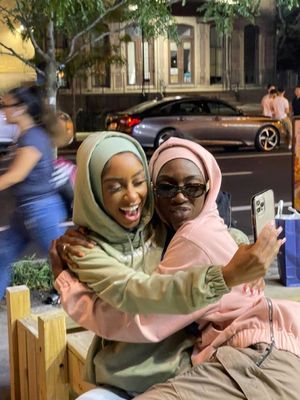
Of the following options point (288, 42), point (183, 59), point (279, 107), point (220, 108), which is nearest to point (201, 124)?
point (220, 108)

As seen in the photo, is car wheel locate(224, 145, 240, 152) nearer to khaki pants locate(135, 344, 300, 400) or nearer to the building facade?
the building facade

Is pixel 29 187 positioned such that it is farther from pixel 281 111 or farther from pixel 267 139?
pixel 281 111

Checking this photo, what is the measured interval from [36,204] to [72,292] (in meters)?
2.74

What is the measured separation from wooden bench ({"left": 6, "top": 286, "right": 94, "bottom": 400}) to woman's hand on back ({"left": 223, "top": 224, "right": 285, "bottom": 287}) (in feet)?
3.50

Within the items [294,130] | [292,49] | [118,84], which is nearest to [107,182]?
[294,130]

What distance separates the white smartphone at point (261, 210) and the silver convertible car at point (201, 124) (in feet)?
45.3

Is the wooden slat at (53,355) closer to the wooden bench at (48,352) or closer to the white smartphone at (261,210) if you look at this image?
the wooden bench at (48,352)

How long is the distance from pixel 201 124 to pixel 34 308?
12.4 metres

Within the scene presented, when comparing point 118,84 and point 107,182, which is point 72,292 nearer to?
point 107,182

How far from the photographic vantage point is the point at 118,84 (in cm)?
2580

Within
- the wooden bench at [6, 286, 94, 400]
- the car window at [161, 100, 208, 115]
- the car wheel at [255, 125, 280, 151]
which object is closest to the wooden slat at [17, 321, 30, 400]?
the wooden bench at [6, 286, 94, 400]

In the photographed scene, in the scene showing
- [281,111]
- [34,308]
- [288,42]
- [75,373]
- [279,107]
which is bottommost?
[34,308]

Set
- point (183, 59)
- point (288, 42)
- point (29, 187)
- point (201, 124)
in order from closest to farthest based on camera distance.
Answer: point (29, 187) → point (201, 124) → point (183, 59) → point (288, 42)

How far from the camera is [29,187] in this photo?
4.67m
